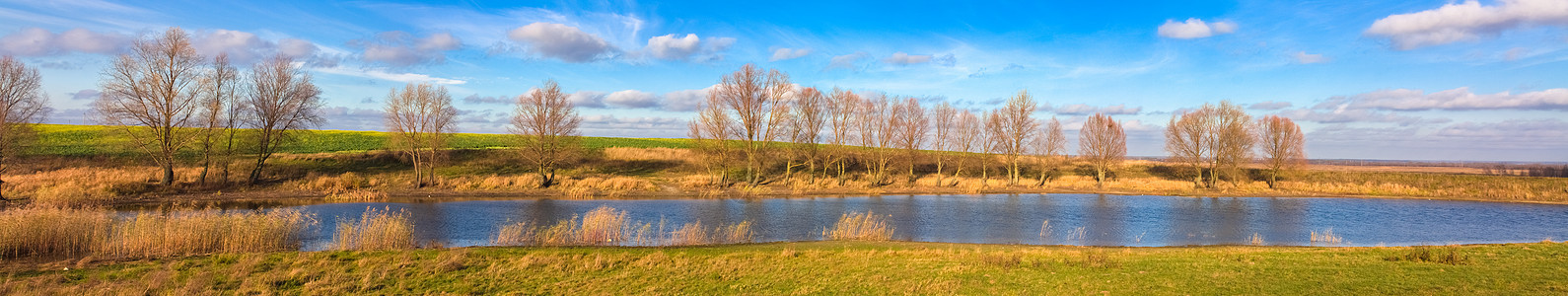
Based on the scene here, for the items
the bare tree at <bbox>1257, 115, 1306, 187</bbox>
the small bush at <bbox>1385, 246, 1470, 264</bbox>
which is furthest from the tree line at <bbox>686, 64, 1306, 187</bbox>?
the small bush at <bbox>1385, 246, 1470, 264</bbox>

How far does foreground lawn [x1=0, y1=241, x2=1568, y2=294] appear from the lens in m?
11.2

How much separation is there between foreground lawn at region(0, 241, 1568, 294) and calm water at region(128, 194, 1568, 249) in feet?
17.1

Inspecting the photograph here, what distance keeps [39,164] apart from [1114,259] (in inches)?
2177

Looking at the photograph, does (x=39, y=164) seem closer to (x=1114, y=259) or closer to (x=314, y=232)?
(x=314, y=232)

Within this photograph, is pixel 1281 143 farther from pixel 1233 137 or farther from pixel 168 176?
pixel 168 176

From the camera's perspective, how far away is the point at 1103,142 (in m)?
56.0

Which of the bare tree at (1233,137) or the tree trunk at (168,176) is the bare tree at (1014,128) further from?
the tree trunk at (168,176)

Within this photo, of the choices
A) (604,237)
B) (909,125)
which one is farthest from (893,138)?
(604,237)

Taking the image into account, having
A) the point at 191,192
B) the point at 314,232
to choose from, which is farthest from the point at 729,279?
the point at 191,192

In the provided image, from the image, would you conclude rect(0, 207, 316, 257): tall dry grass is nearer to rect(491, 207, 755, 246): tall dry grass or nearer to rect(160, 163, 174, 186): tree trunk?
rect(491, 207, 755, 246): tall dry grass

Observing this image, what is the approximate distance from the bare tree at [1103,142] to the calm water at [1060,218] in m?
12.3

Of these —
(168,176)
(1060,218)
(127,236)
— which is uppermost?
(168,176)

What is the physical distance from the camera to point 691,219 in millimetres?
28109

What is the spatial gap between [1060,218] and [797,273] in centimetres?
2135
